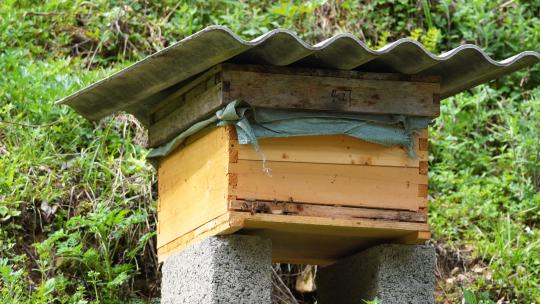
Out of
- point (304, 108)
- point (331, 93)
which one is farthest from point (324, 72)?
point (304, 108)

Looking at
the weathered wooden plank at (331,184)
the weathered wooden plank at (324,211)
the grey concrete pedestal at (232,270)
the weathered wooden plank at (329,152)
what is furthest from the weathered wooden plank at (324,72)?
the grey concrete pedestal at (232,270)

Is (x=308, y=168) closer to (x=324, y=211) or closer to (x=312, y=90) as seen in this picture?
(x=324, y=211)

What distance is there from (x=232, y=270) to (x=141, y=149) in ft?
9.25

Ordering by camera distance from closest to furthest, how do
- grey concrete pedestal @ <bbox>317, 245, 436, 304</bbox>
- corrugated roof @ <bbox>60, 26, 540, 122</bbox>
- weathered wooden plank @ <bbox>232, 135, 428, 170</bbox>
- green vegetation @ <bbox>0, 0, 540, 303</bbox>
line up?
corrugated roof @ <bbox>60, 26, 540, 122</bbox> < weathered wooden plank @ <bbox>232, 135, 428, 170</bbox> < grey concrete pedestal @ <bbox>317, 245, 436, 304</bbox> < green vegetation @ <bbox>0, 0, 540, 303</bbox>

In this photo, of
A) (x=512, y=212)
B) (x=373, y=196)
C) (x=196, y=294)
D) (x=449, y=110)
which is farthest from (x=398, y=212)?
(x=449, y=110)

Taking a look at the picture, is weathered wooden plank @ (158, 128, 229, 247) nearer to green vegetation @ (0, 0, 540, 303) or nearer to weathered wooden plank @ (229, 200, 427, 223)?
weathered wooden plank @ (229, 200, 427, 223)

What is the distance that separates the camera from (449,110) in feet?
28.9

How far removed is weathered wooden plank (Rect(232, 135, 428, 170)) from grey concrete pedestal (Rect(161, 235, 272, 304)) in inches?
19.6

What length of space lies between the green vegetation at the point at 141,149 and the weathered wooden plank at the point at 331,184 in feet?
3.98

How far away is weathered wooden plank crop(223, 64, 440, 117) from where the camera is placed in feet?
16.5

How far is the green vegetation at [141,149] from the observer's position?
22.6 ft

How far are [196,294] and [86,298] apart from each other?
5.83 ft

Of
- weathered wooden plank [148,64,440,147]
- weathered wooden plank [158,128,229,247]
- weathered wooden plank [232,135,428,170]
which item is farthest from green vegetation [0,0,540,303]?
weathered wooden plank [148,64,440,147]

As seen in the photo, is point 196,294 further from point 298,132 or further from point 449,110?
point 449,110
